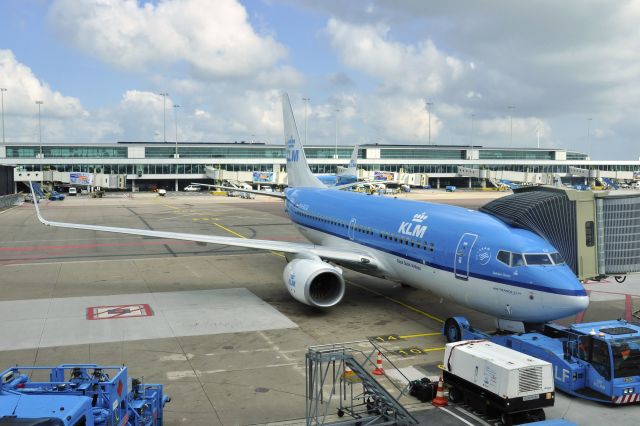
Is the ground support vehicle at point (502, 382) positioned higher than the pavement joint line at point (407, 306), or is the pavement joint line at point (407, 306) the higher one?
the ground support vehicle at point (502, 382)

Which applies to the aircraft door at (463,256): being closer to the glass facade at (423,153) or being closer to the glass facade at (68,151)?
the glass facade at (68,151)

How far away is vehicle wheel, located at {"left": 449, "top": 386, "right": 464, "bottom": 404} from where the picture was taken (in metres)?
13.6

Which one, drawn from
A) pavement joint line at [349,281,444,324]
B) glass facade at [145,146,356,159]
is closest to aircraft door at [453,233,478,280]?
pavement joint line at [349,281,444,324]

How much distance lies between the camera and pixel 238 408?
13234 millimetres

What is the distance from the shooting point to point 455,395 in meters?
13.6

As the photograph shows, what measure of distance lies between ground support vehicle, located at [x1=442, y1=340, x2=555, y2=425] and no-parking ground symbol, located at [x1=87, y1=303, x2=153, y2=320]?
1325 centimetres

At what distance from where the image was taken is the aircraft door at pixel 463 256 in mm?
17547

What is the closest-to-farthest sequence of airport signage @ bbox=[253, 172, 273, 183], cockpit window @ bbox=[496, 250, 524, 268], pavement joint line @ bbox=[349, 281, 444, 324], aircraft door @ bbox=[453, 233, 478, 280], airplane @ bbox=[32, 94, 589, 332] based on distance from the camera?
airplane @ bbox=[32, 94, 589, 332]
cockpit window @ bbox=[496, 250, 524, 268]
aircraft door @ bbox=[453, 233, 478, 280]
pavement joint line @ bbox=[349, 281, 444, 324]
airport signage @ bbox=[253, 172, 273, 183]

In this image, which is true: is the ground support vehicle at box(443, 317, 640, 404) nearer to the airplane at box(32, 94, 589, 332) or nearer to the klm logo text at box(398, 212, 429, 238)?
the airplane at box(32, 94, 589, 332)

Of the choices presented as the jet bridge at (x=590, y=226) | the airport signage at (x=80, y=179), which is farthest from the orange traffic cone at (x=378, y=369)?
the airport signage at (x=80, y=179)

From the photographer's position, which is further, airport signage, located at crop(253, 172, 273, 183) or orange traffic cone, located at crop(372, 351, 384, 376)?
airport signage, located at crop(253, 172, 273, 183)

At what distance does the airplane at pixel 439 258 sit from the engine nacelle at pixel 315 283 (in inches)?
1.5

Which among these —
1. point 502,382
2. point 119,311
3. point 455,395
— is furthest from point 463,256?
point 119,311

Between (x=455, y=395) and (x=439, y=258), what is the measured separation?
234 inches
